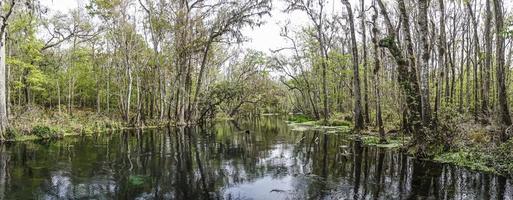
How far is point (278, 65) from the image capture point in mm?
46719

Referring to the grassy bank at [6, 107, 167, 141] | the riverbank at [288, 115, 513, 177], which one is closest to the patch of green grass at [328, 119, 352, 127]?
the riverbank at [288, 115, 513, 177]

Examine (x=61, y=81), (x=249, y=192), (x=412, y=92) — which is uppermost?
(x=61, y=81)

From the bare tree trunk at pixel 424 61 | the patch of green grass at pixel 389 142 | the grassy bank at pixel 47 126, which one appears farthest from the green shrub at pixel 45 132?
the bare tree trunk at pixel 424 61

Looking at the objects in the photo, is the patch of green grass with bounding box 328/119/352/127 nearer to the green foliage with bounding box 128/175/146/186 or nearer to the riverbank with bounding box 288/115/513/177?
the riverbank with bounding box 288/115/513/177

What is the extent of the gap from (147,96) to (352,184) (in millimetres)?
38162

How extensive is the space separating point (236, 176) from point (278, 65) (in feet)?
121

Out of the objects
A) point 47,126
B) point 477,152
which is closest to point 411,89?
point 477,152

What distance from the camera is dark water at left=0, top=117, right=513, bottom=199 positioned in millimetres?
8359

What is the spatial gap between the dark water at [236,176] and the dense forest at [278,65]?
2483 millimetres

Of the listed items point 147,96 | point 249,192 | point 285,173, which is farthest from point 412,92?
point 147,96

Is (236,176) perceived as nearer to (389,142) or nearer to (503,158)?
(503,158)

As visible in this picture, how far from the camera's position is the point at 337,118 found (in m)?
36.1

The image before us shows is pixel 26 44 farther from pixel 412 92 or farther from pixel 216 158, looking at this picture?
pixel 412 92

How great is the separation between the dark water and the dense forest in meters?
2.48
